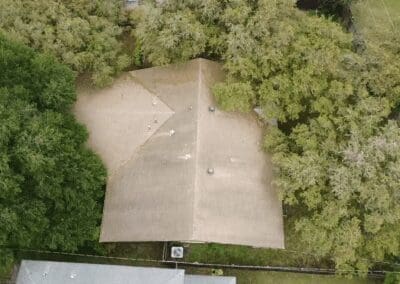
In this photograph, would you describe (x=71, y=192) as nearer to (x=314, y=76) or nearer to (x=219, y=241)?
(x=219, y=241)

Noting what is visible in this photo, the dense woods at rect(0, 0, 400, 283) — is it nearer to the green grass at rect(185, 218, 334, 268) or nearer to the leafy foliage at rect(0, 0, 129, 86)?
the leafy foliage at rect(0, 0, 129, 86)

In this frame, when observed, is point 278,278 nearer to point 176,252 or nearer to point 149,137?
point 176,252

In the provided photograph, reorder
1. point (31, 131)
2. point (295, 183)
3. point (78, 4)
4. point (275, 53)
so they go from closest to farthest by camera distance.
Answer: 1. point (31, 131)
2. point (295, 183)
3. point (275, 53)
4. point (78, 4)

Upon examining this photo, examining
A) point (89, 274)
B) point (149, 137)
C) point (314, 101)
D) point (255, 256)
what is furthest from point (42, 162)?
point (314, 101)

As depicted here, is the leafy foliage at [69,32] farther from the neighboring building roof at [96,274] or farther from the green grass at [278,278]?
the green grass at [278,278]

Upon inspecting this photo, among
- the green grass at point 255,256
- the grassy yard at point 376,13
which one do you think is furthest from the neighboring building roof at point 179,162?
the grassy yard at point 376,13

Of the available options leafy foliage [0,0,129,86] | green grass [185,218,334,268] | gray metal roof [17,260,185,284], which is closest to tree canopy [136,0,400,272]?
green grass [185,218,334,268]

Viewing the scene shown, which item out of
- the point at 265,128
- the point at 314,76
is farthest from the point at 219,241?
the point at 314,76
